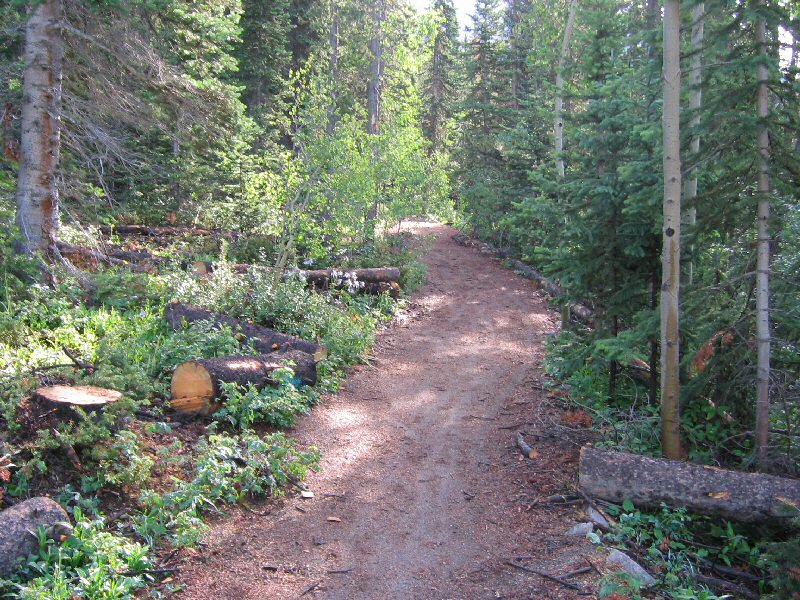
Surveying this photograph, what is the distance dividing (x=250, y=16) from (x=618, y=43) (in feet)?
48.9

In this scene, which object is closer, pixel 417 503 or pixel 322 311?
pixel 417 503

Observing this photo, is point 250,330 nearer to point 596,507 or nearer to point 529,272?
point 596,507

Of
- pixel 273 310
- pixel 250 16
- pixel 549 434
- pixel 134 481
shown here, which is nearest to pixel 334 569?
pixel 134 481

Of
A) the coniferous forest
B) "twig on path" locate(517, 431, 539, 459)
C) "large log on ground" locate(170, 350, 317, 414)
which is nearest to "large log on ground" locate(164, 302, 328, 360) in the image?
the coniferous forest

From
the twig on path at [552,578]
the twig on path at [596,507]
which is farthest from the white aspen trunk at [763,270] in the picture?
the twig on path at [552,578]

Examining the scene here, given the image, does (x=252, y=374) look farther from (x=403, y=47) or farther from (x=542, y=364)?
(x=403, y=47)

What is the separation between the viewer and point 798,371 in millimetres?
6535

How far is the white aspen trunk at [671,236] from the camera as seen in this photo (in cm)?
618

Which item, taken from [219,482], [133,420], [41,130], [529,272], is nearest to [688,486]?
[219,482]

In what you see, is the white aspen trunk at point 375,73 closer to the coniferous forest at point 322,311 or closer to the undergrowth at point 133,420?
the coniferous forest at point 322,311

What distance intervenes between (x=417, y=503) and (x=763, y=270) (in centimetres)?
431

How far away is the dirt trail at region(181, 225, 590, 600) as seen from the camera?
4.77 m

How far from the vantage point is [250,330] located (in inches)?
374

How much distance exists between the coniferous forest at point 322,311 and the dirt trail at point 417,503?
0.79 feet
